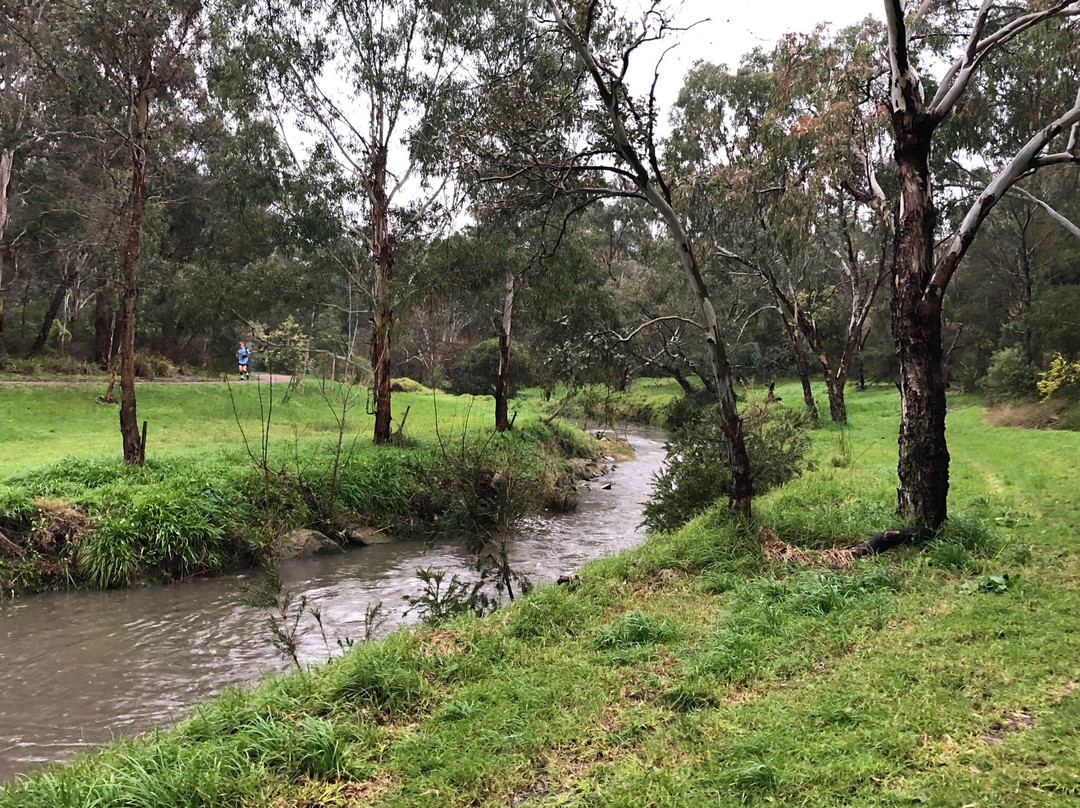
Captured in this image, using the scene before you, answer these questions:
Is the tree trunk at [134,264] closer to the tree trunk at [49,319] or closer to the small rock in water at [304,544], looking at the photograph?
the small rock in water at [304,544]

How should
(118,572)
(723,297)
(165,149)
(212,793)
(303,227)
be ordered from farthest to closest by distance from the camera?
(723,297) → (303,227) → (165,149) → (118,572) → (212,793)

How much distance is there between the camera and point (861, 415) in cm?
2345

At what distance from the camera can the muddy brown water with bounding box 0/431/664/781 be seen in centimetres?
562

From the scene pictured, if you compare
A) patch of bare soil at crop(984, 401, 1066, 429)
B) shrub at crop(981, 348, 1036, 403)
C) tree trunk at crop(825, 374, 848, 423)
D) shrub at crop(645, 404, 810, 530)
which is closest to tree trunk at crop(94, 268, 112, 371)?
shrub at crop(645, 404, 810, 530)

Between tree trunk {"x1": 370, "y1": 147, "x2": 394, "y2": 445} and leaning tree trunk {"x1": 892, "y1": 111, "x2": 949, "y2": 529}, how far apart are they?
→ 10.7m

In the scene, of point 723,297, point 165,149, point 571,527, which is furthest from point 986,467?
point 723,297

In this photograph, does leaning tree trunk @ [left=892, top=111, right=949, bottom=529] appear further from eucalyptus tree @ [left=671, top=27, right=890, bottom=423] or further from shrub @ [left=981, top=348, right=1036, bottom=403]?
shrub @ [left=981, top=348, right=1036, bottom=403]

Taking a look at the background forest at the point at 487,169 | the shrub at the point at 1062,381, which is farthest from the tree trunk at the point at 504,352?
the shrub at the point at 1062,381

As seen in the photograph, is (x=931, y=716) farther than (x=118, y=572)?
No

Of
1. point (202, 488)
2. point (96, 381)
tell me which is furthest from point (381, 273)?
point (96, 381)

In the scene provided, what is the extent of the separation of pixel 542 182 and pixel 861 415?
764 inches

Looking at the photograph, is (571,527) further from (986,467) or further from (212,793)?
(212,793)

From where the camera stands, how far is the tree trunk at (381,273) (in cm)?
1527

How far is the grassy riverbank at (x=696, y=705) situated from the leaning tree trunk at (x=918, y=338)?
1.75 feet
